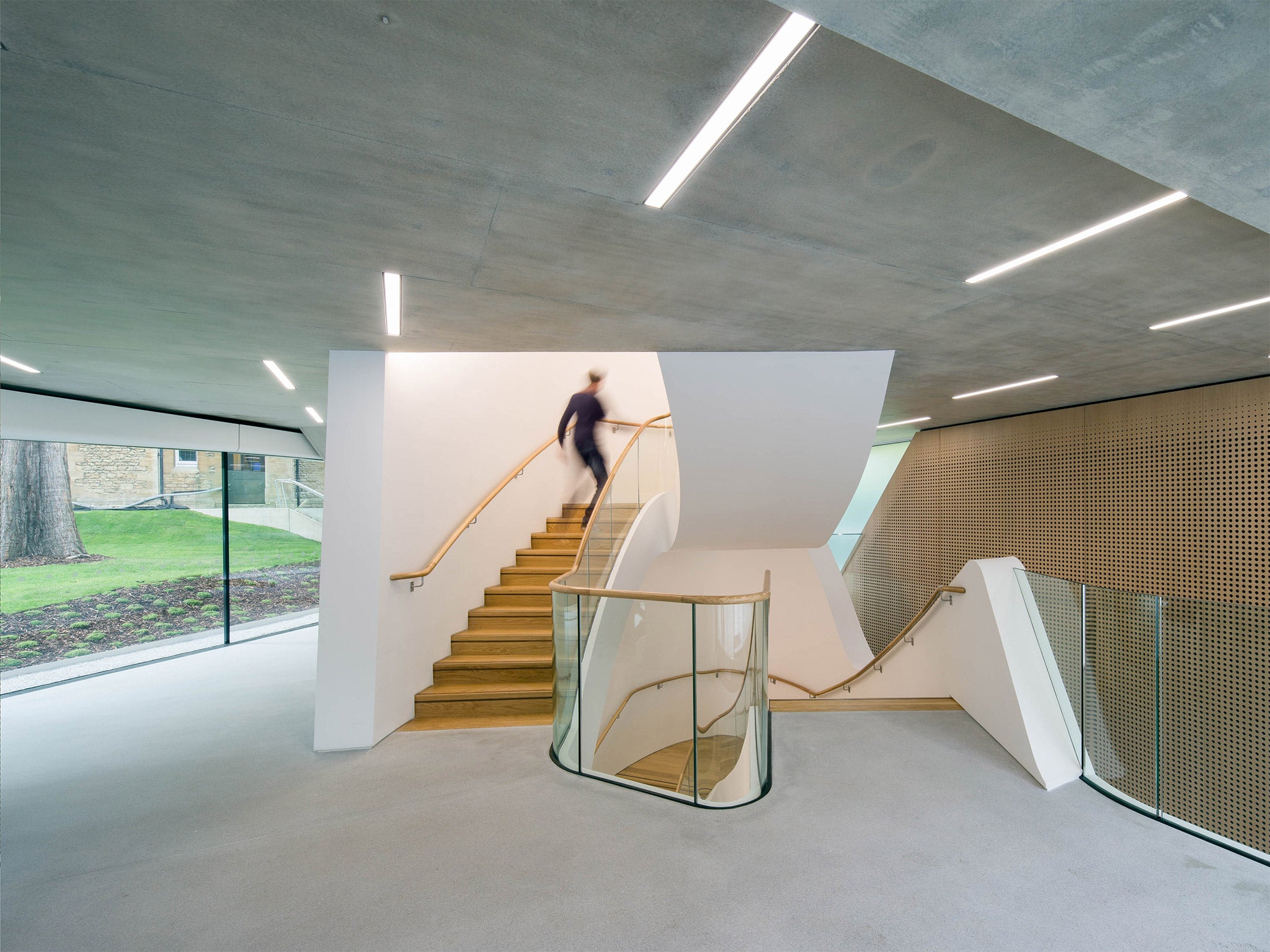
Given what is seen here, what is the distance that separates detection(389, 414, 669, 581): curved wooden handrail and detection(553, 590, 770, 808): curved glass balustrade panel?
4.17 feet

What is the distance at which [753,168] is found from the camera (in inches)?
Result: 87.5

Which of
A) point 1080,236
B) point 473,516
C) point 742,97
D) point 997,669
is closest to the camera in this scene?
point 742,97

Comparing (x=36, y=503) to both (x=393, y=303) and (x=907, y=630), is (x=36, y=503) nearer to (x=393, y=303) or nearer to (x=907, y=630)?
(x=393, y=303)

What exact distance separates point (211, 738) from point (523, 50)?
5.29m

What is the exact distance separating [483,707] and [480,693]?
0.12m

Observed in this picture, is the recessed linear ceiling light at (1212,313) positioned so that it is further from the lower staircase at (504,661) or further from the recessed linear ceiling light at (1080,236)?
the lower staircase at (504,661)

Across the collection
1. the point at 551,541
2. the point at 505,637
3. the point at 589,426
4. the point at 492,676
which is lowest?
the point at 492,676

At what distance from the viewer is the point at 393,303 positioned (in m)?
3.72

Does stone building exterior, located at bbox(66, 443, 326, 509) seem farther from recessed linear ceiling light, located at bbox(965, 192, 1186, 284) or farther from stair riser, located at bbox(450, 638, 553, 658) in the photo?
recessed linear ceiling light, located at bbox(965, 192, 1186, 284)

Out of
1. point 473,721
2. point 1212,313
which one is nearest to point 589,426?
point 473,721

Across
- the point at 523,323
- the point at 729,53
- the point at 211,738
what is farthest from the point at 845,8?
the point at 211,738

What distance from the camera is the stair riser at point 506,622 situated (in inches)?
241

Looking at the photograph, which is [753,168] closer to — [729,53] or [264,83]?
[729,53]

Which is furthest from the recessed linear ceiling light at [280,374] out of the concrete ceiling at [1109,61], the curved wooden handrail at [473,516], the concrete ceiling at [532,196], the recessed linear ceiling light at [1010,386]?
the recessed linear ceiling light at [1010,386]
